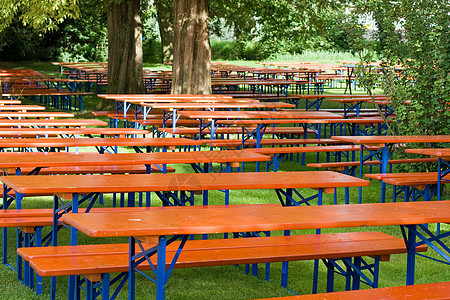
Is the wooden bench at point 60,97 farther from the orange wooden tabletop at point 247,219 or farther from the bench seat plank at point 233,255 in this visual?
the orange wooden tabletop at point 247,219

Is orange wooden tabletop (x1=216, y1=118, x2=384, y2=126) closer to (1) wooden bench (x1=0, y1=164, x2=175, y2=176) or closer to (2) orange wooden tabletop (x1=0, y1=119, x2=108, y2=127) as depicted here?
(2) orange wooden tabletop (x1=0, y1=119, x2=108, y2=127)

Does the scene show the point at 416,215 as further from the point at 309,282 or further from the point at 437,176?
the point at 437,176

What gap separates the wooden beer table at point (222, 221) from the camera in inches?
135

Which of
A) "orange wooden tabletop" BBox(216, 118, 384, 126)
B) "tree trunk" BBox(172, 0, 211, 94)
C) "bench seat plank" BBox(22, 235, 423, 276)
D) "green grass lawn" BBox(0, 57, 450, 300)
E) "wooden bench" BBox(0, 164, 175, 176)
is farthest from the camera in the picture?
"tree trunk" BBox(172, 0, 211, 94)

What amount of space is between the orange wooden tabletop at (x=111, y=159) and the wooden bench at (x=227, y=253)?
1.13 metres

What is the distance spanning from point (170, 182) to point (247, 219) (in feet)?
3.78

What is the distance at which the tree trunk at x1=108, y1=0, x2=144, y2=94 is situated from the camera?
16.6 metres

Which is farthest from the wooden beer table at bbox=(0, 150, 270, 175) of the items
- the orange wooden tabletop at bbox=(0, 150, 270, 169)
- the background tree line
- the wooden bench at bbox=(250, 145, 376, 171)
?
the background tree line

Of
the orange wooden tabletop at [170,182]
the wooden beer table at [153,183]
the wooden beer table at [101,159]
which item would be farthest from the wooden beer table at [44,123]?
the orange wooden tabletop at [170,182]

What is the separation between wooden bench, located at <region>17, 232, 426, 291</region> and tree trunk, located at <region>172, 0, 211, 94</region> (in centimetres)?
888

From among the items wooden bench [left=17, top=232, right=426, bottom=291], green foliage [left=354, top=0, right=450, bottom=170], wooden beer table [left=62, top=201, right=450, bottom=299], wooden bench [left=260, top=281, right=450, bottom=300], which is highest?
green foliage [left=354, top=0, right=450, bottom=170]

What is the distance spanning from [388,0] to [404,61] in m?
0.87

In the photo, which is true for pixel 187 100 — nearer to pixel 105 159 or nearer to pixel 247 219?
pixel 105 159

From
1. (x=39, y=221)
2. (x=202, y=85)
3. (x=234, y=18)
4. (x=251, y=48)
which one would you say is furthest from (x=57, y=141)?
(x=251, y=48)
